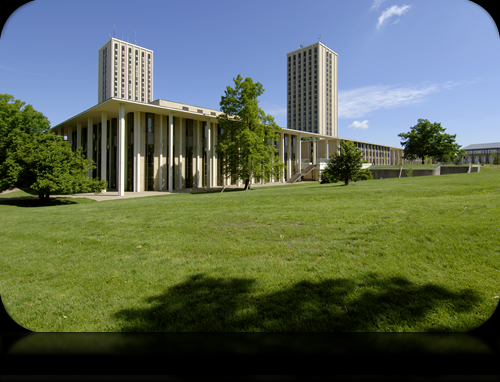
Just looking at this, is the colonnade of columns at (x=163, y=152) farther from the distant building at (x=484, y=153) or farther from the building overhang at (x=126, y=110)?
the distant building at (x=484, y=153)

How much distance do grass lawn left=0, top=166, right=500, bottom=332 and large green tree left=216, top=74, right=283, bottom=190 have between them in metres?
20.6

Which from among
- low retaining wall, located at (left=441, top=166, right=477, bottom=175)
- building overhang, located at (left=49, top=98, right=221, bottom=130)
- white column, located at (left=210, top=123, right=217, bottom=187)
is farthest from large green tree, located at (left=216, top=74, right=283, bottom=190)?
low retaining wall, located at (left=441, top=166, right=477, bottom=175)

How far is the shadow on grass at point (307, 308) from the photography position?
111 inches

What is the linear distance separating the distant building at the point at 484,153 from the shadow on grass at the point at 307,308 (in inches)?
1414

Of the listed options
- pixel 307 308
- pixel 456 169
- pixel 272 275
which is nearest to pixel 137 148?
pixel 272 275

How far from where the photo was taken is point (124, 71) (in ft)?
418

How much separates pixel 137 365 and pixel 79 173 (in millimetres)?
26571

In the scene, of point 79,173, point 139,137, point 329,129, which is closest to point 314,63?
point 329,129

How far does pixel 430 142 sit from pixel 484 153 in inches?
402

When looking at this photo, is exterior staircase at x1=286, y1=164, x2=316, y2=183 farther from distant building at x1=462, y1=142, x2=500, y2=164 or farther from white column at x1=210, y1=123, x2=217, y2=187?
distant building at x1=462, y1=142, x2=500, y2=164

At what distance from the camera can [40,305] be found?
12.0ft

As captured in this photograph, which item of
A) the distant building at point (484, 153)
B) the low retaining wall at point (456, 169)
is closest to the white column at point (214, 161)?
the low retaining wall at point (456, 169)

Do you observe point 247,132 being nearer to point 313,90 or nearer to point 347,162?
point 347,162

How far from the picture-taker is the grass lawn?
118 inches
